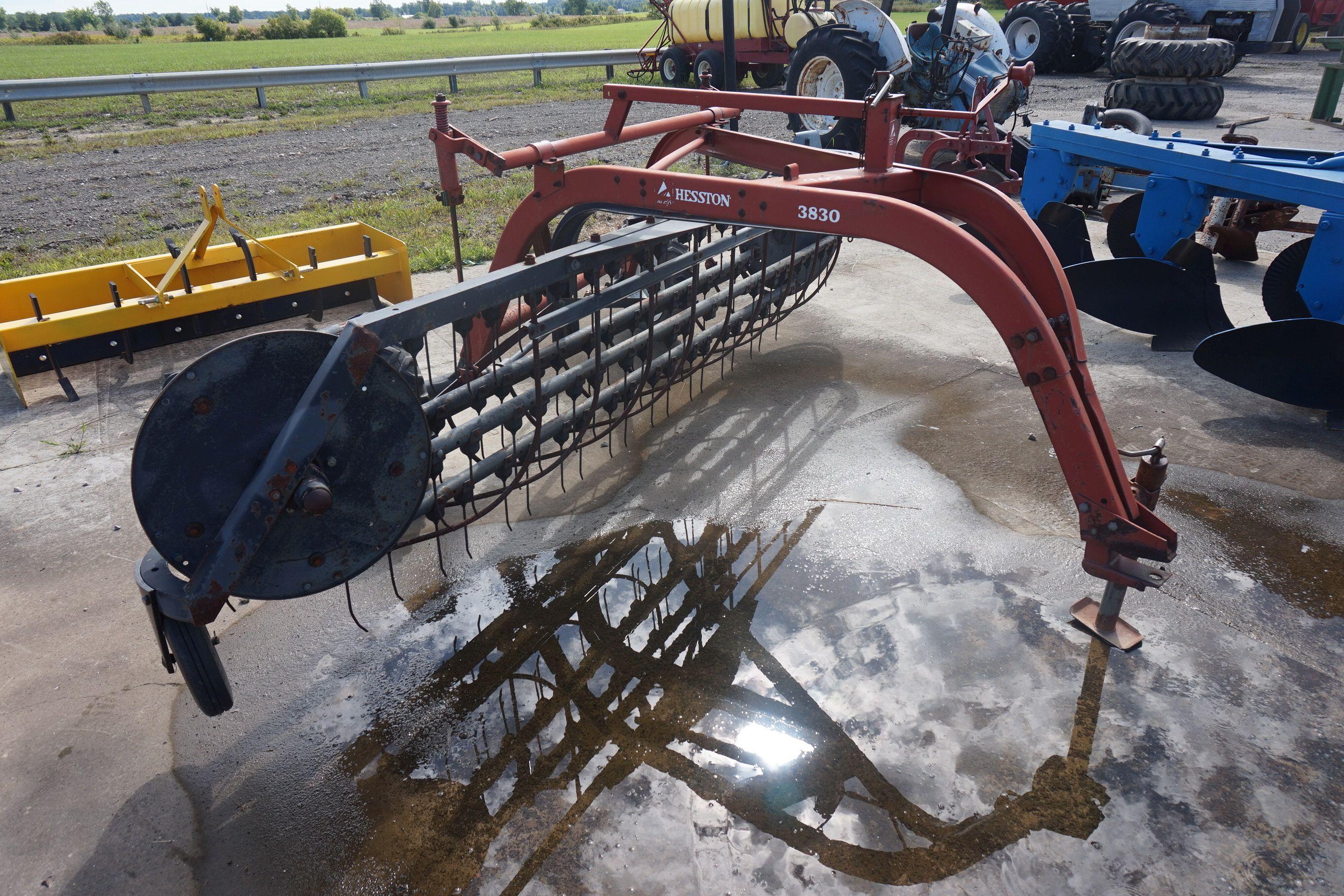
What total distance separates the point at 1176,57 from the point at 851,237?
11.5 metres

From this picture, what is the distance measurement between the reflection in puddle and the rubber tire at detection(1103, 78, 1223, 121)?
453 inches

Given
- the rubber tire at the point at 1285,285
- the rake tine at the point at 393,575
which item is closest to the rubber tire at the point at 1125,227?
the rubber tire at the point at 1285,285

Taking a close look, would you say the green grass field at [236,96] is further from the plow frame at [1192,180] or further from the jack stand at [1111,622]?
the jack stand at [1111,622]

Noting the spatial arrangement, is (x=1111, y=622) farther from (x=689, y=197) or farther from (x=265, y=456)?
(x=265, y=456)

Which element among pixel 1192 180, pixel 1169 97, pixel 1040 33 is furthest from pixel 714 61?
pixel 1192 180

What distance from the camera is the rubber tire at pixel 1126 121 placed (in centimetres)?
749

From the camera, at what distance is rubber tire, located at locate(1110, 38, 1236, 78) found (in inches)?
450

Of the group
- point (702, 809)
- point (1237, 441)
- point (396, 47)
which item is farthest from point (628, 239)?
point (396, 47)

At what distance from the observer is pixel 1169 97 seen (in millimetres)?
11953

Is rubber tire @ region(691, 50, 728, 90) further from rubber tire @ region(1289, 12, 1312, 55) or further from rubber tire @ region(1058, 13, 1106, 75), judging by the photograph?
rubber tire @ region(1289, 12, 1312, 55)

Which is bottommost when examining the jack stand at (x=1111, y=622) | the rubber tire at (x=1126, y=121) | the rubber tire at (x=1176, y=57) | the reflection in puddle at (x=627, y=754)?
the reflection in puddle at (x=627, y=754)

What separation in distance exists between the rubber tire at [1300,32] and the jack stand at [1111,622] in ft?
74.2

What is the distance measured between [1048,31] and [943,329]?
46.2 ft

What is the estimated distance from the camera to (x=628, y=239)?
142 inches
